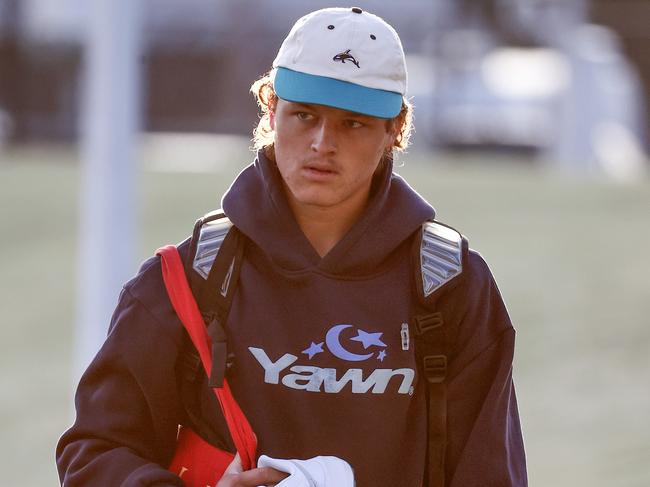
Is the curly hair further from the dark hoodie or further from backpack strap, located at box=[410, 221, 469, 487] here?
backpack strap, located at box=[410, 221, 469, 487]

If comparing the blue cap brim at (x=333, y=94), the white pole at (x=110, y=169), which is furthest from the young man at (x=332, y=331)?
the white pole at (x=110, y=169)

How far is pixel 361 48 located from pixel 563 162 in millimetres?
18217

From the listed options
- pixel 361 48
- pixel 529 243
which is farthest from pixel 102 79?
pixel 529 243

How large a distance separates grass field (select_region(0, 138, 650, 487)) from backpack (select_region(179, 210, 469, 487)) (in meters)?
4.57

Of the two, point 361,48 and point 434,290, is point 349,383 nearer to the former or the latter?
point 434,290

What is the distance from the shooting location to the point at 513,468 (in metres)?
3.00

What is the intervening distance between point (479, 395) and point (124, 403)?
736 mm

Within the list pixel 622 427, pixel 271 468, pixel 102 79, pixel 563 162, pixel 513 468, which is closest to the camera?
pixel 271 468

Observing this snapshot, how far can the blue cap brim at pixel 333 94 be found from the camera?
2.86 metres

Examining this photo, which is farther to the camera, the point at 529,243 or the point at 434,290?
the point at 529,243

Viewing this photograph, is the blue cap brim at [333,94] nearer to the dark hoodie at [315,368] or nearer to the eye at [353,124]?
the eye at [353,124]

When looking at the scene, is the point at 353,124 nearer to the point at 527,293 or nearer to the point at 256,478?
the point at 256,478

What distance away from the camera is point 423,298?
2904 mm

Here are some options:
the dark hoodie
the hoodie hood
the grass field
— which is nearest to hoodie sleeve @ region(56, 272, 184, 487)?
the dark hoodie
